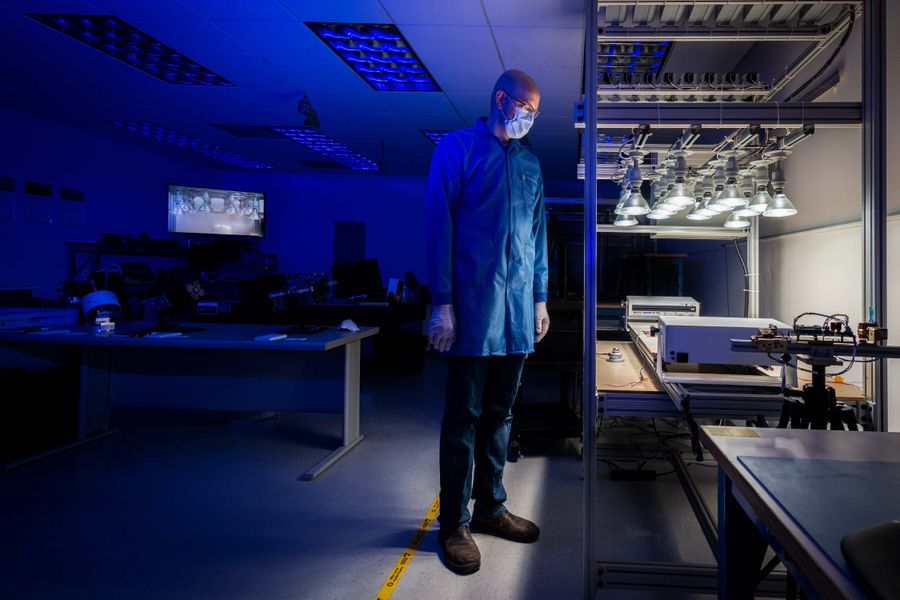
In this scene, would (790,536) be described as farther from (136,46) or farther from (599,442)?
(136,46)

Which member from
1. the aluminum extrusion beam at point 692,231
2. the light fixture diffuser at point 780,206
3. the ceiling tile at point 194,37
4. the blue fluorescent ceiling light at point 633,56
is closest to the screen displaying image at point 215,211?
the ceiling tile at point 194,37

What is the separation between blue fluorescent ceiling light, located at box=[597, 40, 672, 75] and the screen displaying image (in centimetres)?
421

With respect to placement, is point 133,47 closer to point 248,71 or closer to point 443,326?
point 248,71

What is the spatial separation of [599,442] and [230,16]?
3.57 m

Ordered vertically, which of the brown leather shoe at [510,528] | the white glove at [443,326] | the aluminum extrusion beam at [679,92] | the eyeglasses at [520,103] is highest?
the aluminum extrusion beam at [679,92]

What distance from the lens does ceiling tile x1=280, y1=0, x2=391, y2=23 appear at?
117 inches

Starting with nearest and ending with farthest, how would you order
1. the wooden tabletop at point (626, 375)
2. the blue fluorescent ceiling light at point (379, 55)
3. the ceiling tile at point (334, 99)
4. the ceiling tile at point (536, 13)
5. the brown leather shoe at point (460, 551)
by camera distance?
the brown leather shoe at point (460, 551) → the wooden tabletop at point (626, 375) → the ceiling tile at point (536, 13) → the blue fluorescent ceiling light at point (379, 55) → the ceiling tile at point (334, 99)

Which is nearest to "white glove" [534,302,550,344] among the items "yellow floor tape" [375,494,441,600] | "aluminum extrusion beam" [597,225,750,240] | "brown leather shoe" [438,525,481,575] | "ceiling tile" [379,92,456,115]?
"brown leather shoe" [438,525,481,575]

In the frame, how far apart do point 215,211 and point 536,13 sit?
425 cm

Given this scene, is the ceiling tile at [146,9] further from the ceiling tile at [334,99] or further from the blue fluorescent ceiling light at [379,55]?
the ceiling tile at [334,99]

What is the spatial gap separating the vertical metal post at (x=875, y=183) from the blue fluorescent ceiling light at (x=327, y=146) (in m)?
4.51

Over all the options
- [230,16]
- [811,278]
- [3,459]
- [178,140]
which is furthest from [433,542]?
[178,140]

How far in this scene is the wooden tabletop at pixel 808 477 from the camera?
522 millimetres

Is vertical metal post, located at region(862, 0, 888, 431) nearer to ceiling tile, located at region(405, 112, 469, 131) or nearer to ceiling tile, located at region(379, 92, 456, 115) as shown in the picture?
ceiling tile, located at region(379, 92, 456, 115)
